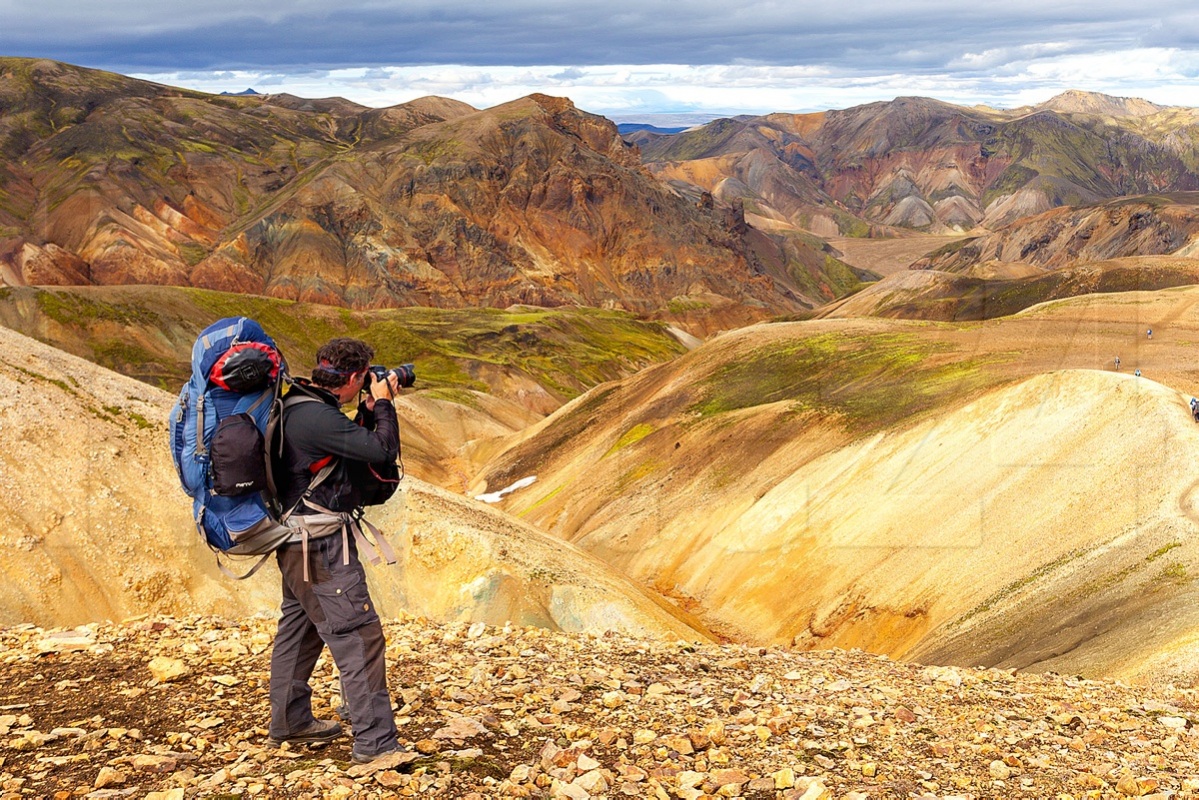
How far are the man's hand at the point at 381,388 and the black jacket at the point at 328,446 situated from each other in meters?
0.09

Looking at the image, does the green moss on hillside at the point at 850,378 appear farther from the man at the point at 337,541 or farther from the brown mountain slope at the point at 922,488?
the man at the point at 337,541

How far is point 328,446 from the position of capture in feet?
25.6

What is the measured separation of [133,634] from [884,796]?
8.35 meters

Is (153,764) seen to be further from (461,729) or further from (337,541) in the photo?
(461,729)

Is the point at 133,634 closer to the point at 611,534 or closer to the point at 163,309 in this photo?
the point at 611,534

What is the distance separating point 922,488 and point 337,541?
94.2 feet

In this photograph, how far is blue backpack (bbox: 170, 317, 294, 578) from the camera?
7.70 m

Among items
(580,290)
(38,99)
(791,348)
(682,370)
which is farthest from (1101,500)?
(38,99)

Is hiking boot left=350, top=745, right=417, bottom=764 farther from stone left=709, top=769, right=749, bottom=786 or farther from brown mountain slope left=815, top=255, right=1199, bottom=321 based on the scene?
brown mountain slope left=815, top=255, right=1199, bottom=321

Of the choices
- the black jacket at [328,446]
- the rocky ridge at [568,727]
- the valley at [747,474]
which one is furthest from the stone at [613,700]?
the valley at [747,474]

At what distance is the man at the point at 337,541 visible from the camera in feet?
25.7

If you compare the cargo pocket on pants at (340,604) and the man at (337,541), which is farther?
the cargo pocket on pants at (340,604)

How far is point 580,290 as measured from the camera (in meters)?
175

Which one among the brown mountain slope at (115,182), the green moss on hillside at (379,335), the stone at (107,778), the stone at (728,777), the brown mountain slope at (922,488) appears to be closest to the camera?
the stone at (107,778)
